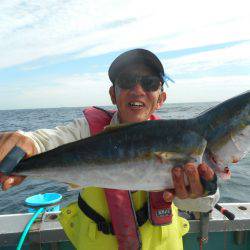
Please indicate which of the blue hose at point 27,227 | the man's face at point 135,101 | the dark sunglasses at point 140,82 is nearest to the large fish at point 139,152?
the man's face at point 135,101

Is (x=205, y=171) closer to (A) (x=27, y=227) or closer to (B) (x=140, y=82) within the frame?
(B) (x=140, y=82)

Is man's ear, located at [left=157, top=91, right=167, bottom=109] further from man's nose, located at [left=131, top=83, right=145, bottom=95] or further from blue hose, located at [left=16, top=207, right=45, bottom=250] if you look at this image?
blue hose, located at [left=16, top=207, right=45, bottom=250]

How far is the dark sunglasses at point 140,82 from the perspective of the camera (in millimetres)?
3875

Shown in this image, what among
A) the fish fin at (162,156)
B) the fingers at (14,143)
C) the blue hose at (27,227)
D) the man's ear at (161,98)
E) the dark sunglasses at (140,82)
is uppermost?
the dark sunglasses at (140,82)

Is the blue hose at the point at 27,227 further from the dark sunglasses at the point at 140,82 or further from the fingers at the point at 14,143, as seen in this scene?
the dark sunglasses at the point at 140,82

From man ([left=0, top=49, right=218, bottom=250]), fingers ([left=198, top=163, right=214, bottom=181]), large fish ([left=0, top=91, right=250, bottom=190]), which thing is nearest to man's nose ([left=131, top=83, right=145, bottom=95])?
man ([left=0, top=49, right=218, bottom=250])

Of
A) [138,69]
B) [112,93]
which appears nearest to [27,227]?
[112,93]

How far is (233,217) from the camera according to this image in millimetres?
5137

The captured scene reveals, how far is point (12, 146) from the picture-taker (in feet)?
9.63

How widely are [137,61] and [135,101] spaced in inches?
22.3

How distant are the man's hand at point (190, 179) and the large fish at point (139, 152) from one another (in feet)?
0.18

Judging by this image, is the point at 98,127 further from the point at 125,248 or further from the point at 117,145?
the point at 125,248

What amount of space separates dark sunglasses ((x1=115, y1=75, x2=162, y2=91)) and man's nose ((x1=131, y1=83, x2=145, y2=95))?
1.3 inches

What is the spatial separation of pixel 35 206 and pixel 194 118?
3.59m
